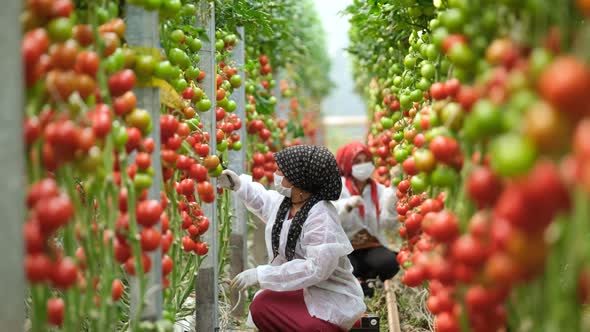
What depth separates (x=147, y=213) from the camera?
1.79 metres

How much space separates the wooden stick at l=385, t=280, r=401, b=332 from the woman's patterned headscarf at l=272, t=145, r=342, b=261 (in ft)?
3.22

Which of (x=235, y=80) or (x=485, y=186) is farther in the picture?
(x=235, y=80)

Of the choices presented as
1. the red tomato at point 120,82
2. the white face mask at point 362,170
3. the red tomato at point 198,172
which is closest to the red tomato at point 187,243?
the red tomato at point 198,172

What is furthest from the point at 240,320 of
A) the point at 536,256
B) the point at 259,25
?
the point at 536,256

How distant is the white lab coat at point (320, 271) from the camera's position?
3000mm

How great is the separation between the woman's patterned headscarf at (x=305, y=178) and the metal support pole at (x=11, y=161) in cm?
181

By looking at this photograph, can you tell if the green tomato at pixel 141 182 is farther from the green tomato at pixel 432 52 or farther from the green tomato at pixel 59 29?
the green tomato at pixel 432 52

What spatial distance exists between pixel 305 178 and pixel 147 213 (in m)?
1.42

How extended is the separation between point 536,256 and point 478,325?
1.15 feet

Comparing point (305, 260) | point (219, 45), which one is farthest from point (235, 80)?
point (305, 260)

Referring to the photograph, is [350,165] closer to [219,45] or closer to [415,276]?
[219,45]

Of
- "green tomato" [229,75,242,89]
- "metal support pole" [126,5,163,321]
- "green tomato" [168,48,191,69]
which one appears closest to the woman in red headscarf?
"green tomato" [229,75,242,89]

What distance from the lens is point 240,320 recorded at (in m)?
4.01

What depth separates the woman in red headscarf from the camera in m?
4.49
